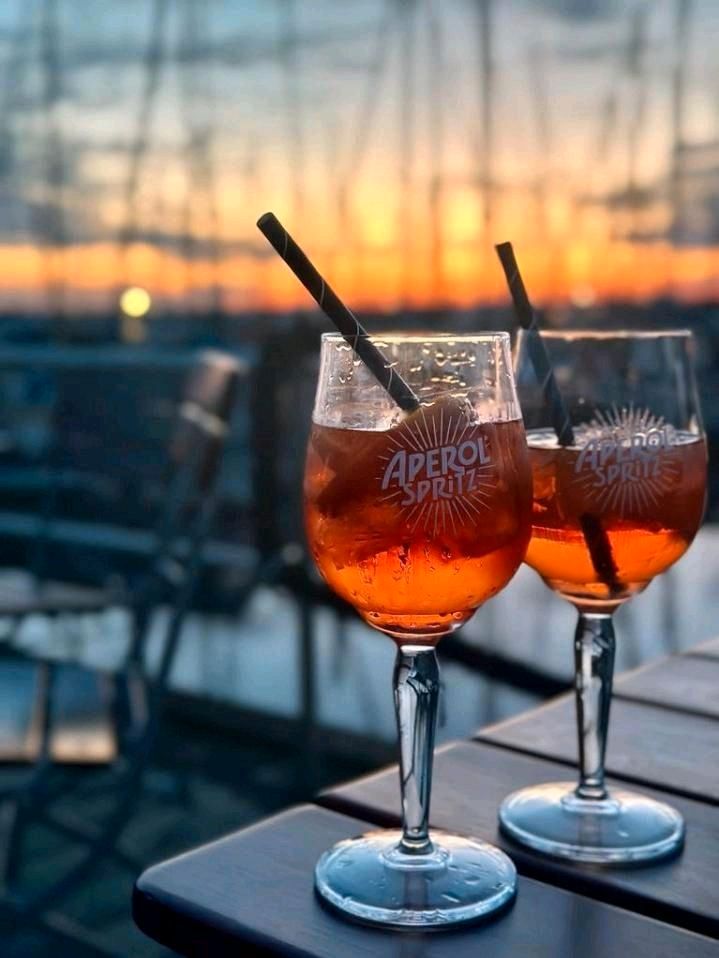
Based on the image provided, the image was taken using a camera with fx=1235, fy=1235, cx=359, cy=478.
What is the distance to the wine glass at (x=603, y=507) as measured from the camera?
0.74m

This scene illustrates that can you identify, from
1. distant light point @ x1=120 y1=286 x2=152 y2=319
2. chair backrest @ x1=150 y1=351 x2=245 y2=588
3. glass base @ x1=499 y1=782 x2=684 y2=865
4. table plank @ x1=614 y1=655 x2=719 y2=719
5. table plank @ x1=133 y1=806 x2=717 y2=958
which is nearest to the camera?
table plank @ x1=133 y1=806 x2=717 y2=958

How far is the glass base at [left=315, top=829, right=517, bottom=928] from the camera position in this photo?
2.06 ft

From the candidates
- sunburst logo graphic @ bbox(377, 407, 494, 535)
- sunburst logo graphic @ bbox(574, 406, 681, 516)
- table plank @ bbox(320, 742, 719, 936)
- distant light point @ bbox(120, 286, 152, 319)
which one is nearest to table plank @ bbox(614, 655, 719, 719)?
table plank @ bbox(320, 742, 719, 936)

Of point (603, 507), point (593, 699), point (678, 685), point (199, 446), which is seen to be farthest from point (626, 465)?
point (199, 446)

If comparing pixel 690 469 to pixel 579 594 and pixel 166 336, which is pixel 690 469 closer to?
pixel 579 594

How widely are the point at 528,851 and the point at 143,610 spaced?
1478 millimetres

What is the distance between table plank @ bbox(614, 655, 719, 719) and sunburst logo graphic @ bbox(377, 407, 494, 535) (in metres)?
0.43

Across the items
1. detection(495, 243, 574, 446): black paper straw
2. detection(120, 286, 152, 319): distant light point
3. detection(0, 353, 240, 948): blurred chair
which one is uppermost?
detection(120, 286, 152, 319): distant light point

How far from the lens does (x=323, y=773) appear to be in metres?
2.99

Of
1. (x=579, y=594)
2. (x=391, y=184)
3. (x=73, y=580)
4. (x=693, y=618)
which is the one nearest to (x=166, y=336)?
(x=391, y=184)

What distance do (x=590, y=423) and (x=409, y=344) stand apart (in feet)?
0.55

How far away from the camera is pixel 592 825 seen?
748mm

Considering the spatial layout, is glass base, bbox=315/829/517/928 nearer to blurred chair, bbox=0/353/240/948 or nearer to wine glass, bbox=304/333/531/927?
wine glass, bbox=304/333/531/927

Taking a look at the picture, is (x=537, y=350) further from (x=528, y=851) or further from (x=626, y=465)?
(x=528, y=851)
